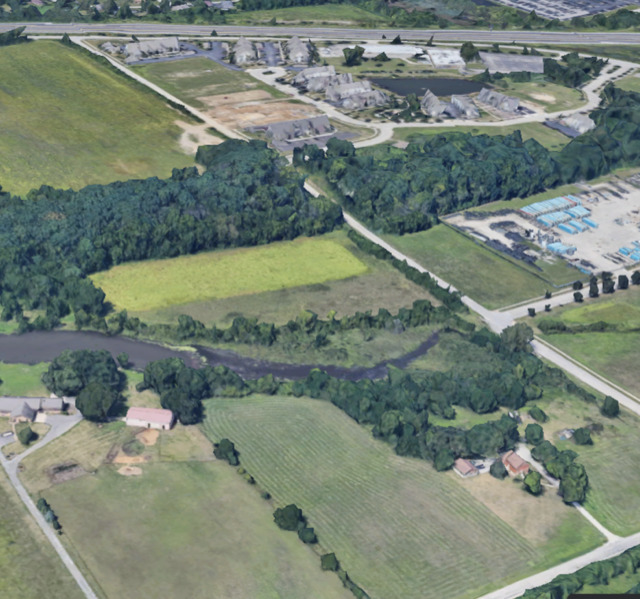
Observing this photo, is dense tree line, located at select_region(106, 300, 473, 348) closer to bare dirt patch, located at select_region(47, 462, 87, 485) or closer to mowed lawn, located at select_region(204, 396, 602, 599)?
mowed lawn, located at select_region(204, 396, 602, 599)

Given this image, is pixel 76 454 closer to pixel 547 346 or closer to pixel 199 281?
pixel 199 281

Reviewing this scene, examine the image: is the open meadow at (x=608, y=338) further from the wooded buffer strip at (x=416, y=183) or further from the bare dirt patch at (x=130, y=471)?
the bare dirt patch at (x=130, y=471)

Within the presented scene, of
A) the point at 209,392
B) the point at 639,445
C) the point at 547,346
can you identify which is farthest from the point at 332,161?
the point at 639,445

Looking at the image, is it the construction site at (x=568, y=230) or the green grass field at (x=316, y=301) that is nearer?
the green grass field at (x=316, y=301)

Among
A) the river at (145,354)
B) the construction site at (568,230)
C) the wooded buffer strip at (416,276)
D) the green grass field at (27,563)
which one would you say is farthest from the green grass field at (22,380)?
the construction site at (568,230)

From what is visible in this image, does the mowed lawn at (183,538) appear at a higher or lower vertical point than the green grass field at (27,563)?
lower

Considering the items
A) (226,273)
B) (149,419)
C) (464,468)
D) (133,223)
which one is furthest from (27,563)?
(133,223)
